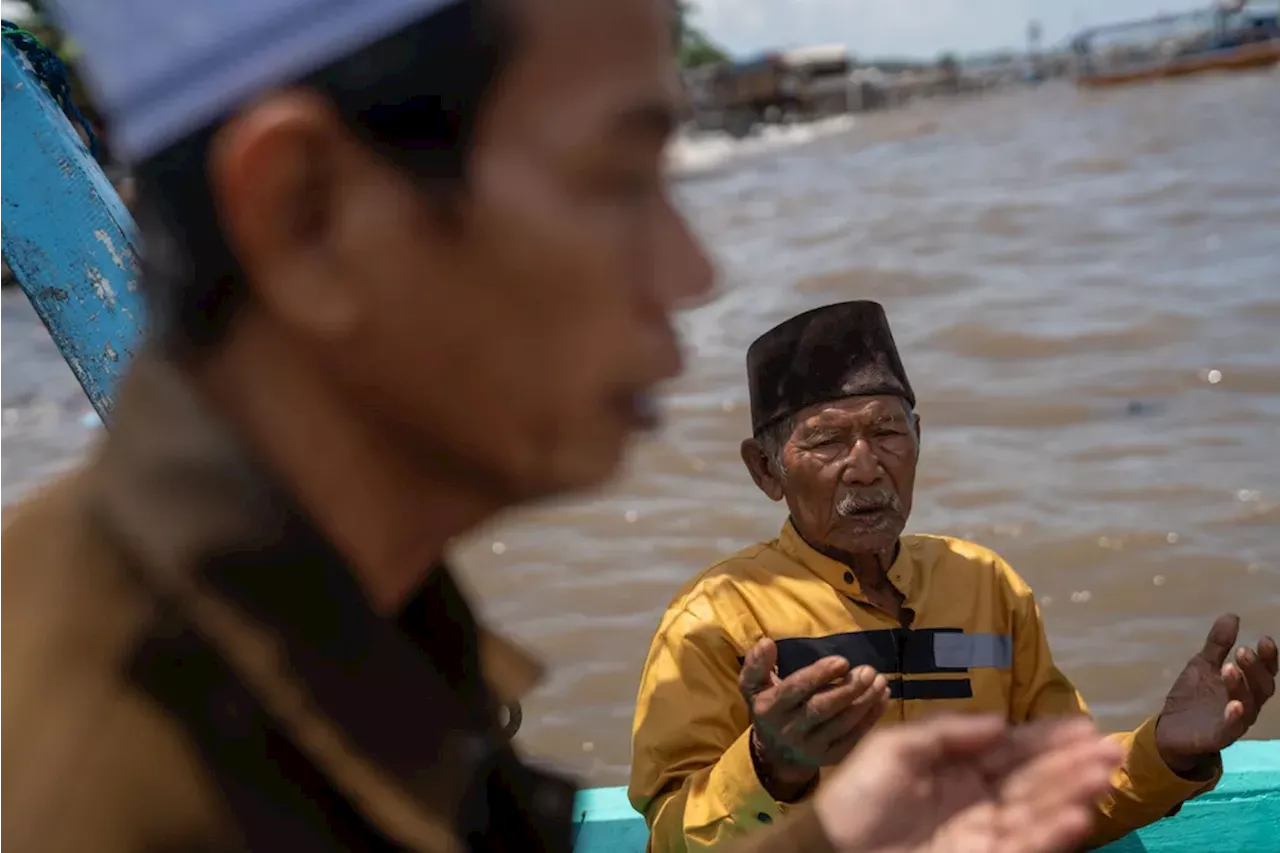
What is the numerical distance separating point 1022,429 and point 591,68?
6255 mm

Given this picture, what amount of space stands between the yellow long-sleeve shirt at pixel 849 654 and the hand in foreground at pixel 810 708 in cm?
24

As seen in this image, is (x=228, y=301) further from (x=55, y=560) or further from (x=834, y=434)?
(x=834, y=434)

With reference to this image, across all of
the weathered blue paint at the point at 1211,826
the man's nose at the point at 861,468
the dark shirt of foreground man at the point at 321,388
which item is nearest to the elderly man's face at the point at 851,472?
the man's nose at the point at 861,468

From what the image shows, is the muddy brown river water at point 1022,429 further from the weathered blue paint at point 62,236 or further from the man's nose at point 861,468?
the weathered blue paint at point 62,236

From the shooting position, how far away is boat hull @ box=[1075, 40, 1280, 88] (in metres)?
31.6

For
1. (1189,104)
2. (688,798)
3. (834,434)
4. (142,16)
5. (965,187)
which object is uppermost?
(142,16)

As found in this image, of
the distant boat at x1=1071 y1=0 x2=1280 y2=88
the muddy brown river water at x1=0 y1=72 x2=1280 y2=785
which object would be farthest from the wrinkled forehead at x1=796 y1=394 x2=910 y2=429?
the distant boat at x1=1071 y1=0 x2=1280 y2=88

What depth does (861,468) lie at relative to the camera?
7.74 feet

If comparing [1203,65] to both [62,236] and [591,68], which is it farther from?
[591,68]

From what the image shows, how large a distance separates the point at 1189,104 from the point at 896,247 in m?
14.5

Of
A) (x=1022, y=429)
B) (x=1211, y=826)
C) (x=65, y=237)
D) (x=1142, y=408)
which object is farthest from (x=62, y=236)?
(x=1142, y=408)

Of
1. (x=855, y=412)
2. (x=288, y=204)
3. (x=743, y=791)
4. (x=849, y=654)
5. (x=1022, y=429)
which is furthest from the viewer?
(x=1022, y=429)

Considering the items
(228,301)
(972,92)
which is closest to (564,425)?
(228,301)

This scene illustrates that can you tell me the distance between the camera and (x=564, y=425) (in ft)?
2.56
